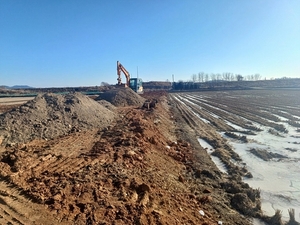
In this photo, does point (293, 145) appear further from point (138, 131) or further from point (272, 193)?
point (138, 131)

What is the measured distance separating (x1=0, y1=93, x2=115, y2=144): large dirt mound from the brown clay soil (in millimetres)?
50

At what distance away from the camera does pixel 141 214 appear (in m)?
5.20

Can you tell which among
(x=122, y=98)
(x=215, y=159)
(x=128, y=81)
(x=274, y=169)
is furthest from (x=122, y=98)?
(x=274, y=169)

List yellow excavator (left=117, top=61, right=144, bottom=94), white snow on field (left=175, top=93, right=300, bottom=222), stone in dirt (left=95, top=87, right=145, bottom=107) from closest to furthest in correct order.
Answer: white snow on field (left=175, top=93, right=300, bottom=222)
stone in dirt (left=95, top=87, right=145, bottom=107)
yellow excavator (left=117, top=61, right=144, bottom=94)

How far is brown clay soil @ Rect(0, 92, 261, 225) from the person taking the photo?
5.10 m

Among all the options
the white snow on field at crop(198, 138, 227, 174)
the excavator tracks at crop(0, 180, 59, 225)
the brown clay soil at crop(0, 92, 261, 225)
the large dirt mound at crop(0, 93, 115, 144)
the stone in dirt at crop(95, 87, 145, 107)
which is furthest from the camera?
the stone in dirt at crop(95, 87, 145, 107)

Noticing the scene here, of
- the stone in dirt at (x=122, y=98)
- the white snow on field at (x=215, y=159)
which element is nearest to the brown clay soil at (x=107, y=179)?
the white snow on field at (x=215, y=159)

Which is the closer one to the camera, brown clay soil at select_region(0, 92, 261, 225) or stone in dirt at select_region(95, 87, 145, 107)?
brown clay soil at select_region(0, 92, 261, 225)

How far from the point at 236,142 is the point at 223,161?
13.7 feet

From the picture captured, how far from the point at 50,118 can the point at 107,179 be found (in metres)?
8.39

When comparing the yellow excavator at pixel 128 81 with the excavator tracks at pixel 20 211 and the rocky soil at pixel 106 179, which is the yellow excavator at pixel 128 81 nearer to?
the rocky soil at pixel 106 179

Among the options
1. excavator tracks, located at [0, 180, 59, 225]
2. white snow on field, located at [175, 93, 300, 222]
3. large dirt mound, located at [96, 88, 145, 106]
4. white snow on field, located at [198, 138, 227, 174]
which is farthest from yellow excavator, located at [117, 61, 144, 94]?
excavator tracks, located at [0, 180, 59, 225]

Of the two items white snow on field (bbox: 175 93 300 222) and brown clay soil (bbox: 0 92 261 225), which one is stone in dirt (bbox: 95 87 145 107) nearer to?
white snow on field (bbox: 175 93 300 222)

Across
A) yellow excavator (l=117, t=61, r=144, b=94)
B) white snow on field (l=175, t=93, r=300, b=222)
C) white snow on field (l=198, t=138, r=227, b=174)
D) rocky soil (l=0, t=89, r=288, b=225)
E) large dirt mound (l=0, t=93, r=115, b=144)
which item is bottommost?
white snow on field (l=175, t=93, r=300, b=222)
